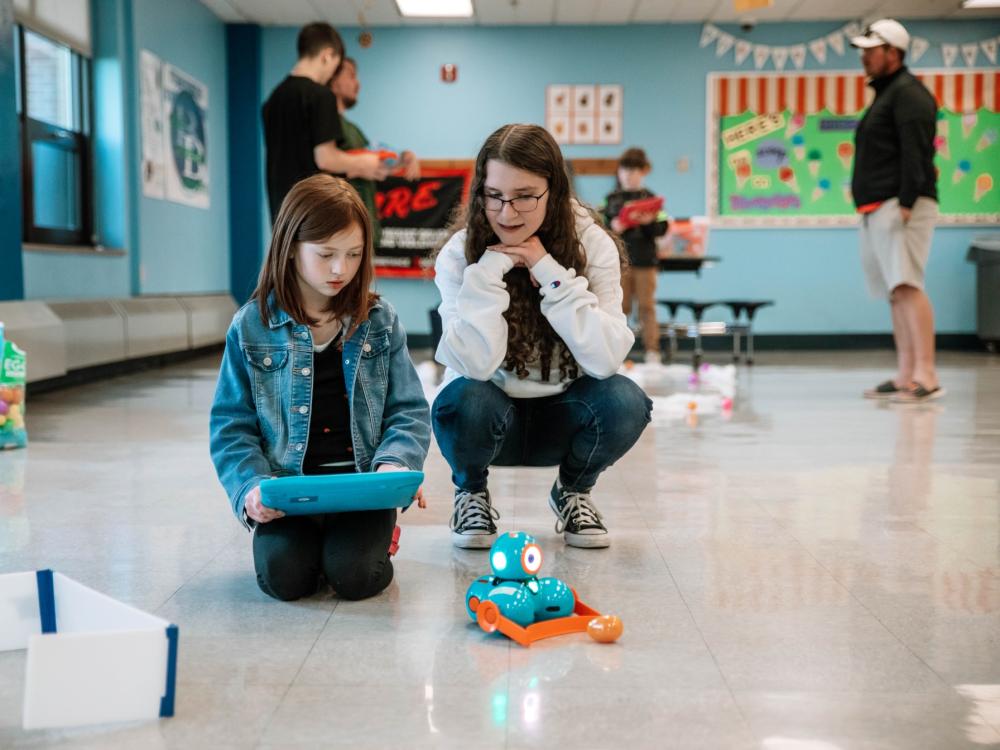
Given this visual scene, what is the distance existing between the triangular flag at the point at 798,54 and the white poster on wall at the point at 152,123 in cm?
435

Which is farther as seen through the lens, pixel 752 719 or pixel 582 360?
pixel 582 360

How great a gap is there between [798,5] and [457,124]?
98.5 inches

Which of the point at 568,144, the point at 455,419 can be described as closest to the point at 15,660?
the point at 455,419

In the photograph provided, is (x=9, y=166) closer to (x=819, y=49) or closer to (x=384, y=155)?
(x=384, y=155)

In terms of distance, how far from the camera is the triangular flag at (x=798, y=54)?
7711 millimetres

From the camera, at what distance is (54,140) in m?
5.27

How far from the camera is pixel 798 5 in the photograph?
7273mm

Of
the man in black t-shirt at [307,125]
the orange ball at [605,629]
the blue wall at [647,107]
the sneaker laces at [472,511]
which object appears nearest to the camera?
the orange ball at [605,629]

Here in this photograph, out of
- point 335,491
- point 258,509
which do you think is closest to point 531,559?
point 335,491

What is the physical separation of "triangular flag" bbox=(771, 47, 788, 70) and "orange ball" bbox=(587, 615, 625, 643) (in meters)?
7.04

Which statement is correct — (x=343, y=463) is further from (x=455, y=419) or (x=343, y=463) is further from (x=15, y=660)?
(x=15, y=660)

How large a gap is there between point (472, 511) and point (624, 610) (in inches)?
18.5

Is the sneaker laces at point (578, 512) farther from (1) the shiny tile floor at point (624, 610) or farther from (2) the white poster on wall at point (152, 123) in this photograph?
(2) the white poster on wall at point (152, 123)

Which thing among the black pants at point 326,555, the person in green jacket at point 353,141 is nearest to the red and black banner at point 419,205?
the person in green jacket at point 353,141
